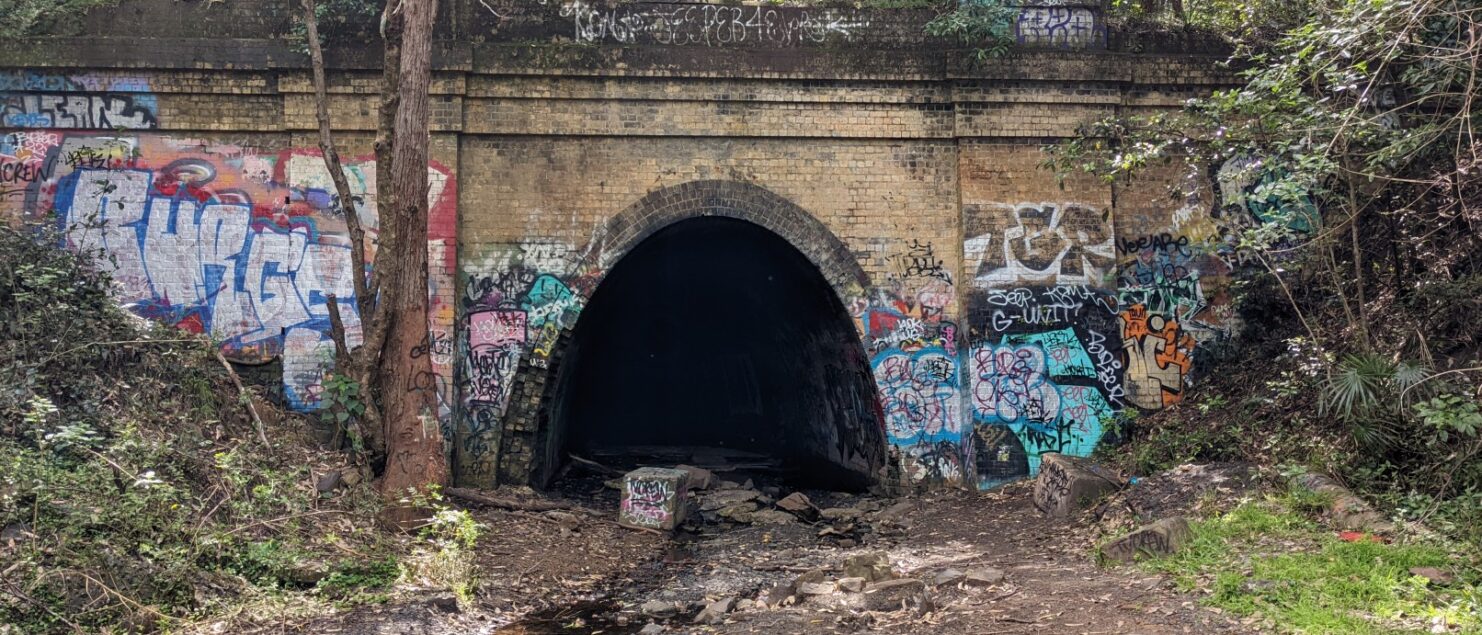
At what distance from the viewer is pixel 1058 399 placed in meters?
11.7

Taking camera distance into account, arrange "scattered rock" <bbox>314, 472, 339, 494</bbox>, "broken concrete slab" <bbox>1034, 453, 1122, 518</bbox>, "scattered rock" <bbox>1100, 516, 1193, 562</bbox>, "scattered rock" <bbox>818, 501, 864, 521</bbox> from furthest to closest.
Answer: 1. "scattered rock" <bbox>818, 501, 864, 521</bbox>
2. "broken concrete slab" <bbox>1034, 453, 1122, 518</bbox>
3. "scattered rock" <bbox>314, 472, 339, 494</bbox>
4. "scattered rock" <bbox>1100, 516, 1193, 562</bbox>

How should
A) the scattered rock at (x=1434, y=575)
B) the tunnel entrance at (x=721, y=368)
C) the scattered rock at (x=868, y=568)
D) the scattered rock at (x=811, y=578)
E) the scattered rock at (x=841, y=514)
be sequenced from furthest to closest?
the tunnel entrance at (x=721, y=368), the scattered rock at (x=841, y=514), the scattered rock at (x=811, y=578), the scattered rock at (x=868, y=568), the scattered rock at (x=1434, y=575)

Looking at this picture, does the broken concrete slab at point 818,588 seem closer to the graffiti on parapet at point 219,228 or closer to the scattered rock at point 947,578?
the scattered rock at point 947,578

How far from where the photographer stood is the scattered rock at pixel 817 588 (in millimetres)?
7750

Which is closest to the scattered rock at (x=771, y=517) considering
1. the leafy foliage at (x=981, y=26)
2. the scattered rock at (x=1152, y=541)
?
the scattered rock at (x=1152, y=541)

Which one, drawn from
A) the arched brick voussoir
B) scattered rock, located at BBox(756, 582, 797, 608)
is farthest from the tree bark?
scattered rock, located at BBox(756, 582, 797, 608)

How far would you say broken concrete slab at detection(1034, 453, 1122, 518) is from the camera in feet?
32.7

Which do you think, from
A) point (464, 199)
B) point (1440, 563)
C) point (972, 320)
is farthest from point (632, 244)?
point (1440, 563)

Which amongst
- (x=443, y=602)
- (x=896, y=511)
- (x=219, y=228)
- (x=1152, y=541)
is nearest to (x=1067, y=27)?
(x=896, y=511)

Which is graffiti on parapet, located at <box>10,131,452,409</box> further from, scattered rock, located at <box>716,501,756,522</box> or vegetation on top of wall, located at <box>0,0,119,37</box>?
scattered rock, located at <box>716,501,756,522</box>

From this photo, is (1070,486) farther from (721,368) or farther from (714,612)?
(721,368)

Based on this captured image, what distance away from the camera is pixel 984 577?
784 centimetres

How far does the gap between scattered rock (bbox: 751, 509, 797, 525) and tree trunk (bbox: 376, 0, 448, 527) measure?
3749mm

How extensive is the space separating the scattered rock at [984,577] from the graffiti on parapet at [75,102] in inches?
381
